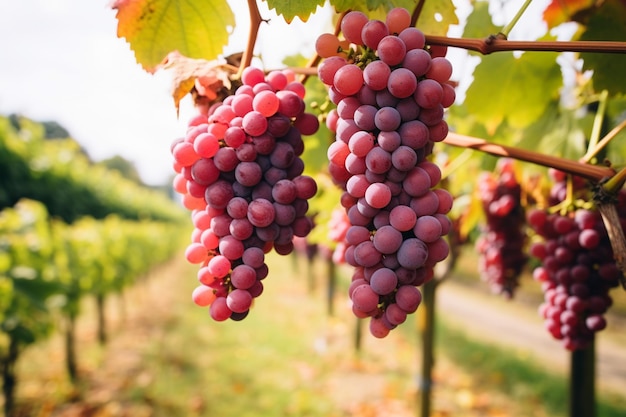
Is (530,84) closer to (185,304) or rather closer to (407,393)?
(407,393)

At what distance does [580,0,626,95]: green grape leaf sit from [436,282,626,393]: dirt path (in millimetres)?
6891

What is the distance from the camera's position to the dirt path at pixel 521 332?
316 inches

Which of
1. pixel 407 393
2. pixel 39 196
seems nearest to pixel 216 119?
pixel 407 393

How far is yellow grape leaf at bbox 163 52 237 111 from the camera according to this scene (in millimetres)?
872

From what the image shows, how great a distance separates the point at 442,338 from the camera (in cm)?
937

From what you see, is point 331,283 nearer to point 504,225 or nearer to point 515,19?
point 504,225

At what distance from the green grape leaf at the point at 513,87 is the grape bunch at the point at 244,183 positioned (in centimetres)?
98

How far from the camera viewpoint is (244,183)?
34.1 inches

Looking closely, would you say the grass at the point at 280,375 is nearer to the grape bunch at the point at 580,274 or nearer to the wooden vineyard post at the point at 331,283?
the wooden vineyard post at the point at 331,283

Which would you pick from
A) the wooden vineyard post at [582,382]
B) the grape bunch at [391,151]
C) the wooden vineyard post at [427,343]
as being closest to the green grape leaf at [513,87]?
the grape bunch at [391,151]

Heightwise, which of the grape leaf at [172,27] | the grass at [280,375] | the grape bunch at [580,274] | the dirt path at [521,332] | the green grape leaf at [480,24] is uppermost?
the green grape leaf at [480,24]

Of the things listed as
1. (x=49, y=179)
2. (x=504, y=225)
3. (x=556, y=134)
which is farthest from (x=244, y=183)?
(x=49, y=179)

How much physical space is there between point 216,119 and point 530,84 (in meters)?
1.29

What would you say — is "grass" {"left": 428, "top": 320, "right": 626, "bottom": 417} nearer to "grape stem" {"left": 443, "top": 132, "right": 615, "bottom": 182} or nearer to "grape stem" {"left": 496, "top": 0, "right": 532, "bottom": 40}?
"grape stem" {"left": 443, "top": 132, "right": 615, "bottom": 182}
